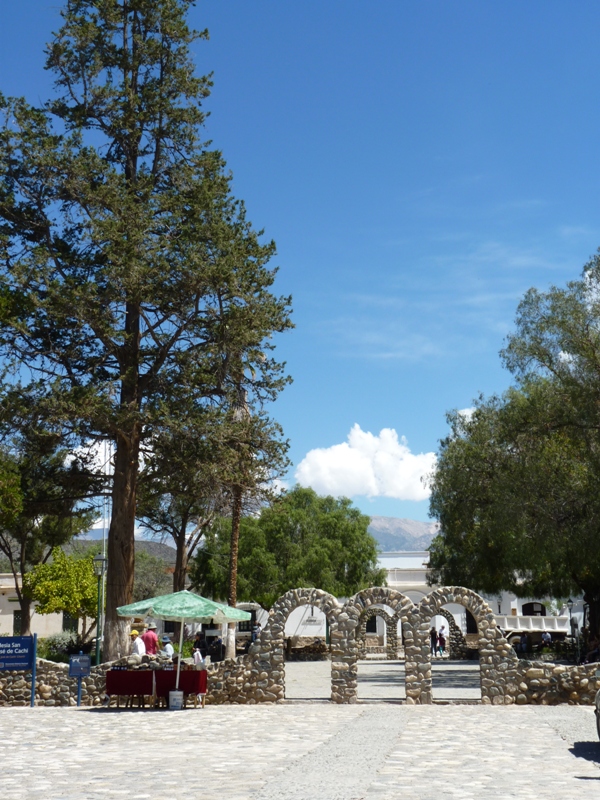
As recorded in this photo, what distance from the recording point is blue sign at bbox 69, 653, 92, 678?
2011 cm

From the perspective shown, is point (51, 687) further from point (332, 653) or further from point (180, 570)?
point (180, 570)

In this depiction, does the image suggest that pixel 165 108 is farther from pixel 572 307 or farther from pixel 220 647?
pixel 220 647

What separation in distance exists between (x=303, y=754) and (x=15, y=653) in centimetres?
1079

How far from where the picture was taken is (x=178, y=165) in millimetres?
27531

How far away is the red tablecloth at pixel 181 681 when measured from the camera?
19.5 meters

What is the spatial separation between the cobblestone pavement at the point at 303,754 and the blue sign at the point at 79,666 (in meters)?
1.06

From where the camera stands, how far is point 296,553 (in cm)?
4722

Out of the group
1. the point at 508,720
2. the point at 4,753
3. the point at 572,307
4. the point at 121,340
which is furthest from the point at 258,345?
the point at 4,753

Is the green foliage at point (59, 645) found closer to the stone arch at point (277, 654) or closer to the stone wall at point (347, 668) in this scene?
the stone wall at point (347, 668)

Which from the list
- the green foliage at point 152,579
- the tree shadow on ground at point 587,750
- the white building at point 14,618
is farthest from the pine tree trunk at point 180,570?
the green foliage at point 152,579

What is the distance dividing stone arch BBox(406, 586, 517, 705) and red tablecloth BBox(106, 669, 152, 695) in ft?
20.2

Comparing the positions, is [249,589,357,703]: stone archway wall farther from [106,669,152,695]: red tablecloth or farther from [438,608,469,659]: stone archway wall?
[438,608,469,659]: stone archway wall

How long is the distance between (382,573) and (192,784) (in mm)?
41758

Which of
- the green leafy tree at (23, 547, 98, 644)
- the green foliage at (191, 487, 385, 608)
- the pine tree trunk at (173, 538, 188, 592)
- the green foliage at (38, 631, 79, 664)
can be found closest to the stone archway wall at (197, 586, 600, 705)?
the green foliage at (38, 631, 79, 664)
